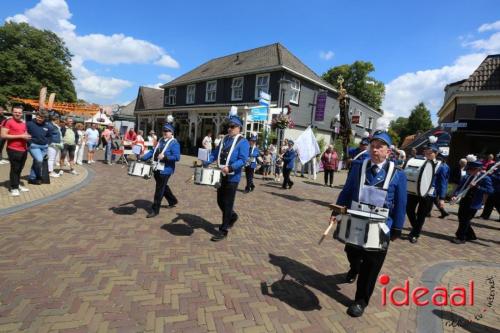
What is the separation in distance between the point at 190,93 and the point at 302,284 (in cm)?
2702

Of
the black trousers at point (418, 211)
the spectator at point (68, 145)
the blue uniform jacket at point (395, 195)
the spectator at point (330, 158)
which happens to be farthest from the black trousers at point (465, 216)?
the spectator at point (68, 145)

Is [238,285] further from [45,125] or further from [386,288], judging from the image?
[45,125]

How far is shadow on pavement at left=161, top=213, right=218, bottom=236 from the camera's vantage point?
548cm

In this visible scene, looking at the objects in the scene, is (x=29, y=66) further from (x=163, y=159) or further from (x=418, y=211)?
(x=418, y=211)

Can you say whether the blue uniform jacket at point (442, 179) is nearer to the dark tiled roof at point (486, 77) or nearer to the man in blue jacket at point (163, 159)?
the man in blue jacket at point (163, 159)

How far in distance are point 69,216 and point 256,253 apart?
140 inches

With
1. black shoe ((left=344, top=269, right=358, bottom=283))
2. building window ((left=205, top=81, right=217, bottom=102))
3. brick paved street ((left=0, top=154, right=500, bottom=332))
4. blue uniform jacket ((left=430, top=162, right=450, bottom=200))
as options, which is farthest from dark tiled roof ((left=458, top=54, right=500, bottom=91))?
black shoe ((left=344, top=269, right=358, bottom=283))

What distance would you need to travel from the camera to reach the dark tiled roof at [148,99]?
1464 inches

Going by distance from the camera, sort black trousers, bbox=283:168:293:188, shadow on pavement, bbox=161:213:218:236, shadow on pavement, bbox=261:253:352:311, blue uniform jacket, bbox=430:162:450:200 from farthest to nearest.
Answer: black trousers, bbox=283:168:293:188 → blue uniform jacket, bbox=430:162:450:200 → shadow on pavement, bbox=161:213:218:236 → shadow on pavement, bbox=261:253:352:311

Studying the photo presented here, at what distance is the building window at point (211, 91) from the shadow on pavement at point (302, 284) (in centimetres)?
2303

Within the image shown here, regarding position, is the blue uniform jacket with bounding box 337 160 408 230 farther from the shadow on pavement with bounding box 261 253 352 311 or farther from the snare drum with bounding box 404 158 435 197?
the snare drum with bounding box 404 158 435 197

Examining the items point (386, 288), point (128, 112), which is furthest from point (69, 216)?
point (128, 112)

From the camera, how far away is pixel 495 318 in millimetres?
3533

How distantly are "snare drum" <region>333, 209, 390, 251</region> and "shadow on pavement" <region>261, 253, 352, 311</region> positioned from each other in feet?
3.33
